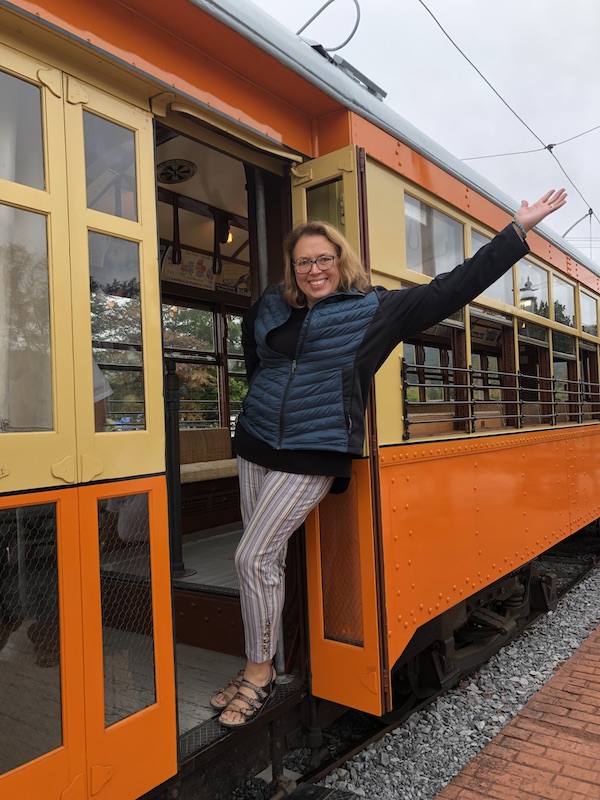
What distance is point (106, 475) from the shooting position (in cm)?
170

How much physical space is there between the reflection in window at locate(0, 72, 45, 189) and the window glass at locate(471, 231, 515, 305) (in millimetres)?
2247

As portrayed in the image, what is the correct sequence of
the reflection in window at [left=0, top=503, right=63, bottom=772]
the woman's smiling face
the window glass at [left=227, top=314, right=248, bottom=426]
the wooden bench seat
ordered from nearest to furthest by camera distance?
the reflection in window at [left=0, top=503, right=63, bottom=772], the woman's smiling face, the wooden bench seat, the window glass at [left=227, top=314, right=248, bottom=426]

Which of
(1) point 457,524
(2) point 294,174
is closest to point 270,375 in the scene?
(2) point 294,174

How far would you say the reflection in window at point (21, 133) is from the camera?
5.08 feet

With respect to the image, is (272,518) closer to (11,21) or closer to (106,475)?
(106,475)

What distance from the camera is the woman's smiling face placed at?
2.19 metres

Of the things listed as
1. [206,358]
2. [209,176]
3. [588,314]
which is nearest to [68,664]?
[209,176]

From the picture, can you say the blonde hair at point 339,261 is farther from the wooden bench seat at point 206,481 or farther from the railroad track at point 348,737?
the wooden bench seat at point 206,481

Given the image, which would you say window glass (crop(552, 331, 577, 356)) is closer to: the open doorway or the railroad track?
the railroad track

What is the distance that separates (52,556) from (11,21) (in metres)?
1.32

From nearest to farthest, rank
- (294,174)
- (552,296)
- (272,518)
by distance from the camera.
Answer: (272,518) < (294,174) < (552,296)

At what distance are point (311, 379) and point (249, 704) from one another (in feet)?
3.68

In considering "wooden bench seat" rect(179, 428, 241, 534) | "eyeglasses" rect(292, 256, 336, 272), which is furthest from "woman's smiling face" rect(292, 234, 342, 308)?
"wooden bench seat" rect(179, 428, 241, 534)

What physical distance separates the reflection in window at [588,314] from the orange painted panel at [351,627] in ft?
11.5
